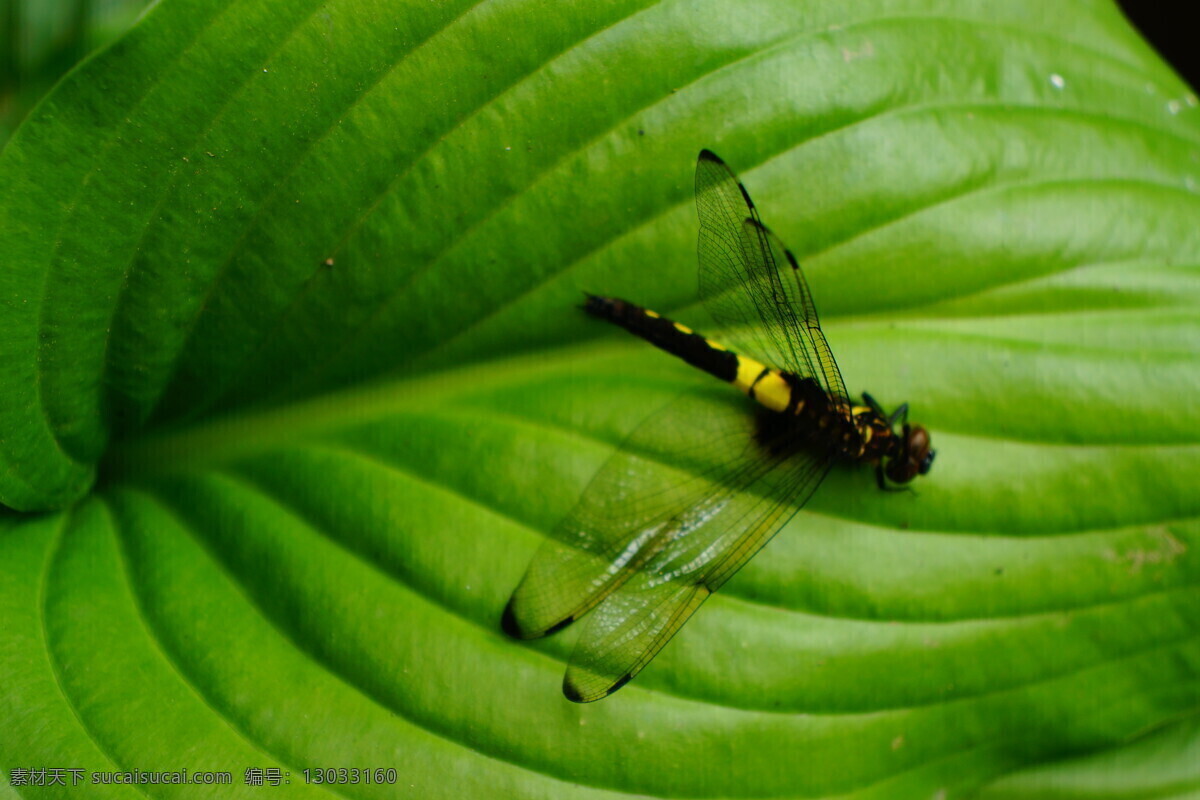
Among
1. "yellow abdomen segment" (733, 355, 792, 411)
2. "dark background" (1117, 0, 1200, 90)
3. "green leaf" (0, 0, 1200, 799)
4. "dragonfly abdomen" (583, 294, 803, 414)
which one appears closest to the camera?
"green leaf" (0, 0, 1200, 799)

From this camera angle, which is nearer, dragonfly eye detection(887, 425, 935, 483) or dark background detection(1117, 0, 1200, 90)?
dragonfly eye detection(887, 425, 935, 483)

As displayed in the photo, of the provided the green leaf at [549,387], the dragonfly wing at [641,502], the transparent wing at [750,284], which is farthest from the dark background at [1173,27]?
the dragonfly wing at [641,502]

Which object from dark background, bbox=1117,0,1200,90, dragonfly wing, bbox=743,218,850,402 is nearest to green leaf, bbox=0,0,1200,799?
dragonfly wing, bbox=743,218,850,402

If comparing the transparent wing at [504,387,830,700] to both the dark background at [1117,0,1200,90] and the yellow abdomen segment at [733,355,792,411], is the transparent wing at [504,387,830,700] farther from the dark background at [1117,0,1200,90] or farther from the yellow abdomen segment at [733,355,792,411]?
the dark background at [1117,0,1200,90]

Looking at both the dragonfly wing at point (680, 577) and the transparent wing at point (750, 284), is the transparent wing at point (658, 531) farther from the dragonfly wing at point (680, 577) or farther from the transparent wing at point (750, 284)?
the transparent wing at point (750, 284)

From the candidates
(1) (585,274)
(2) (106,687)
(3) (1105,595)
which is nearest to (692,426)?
(1) (585,274)

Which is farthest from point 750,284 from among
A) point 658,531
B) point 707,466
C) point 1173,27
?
point 1173,27

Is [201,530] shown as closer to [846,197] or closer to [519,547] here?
[519,547]
